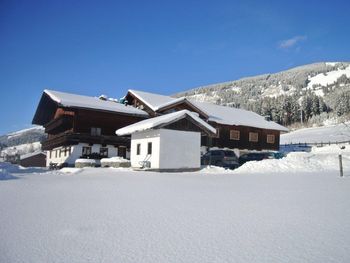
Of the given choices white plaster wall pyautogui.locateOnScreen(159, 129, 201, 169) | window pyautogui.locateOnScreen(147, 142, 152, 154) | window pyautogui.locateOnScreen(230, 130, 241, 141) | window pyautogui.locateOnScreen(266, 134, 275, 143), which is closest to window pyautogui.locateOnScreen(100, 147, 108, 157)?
window pyautogui.locateOnScreen(147, 142, 152, 154)

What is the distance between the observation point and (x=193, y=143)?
24.5 meters

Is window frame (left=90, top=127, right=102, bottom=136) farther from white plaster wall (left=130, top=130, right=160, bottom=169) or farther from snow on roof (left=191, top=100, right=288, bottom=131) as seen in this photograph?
snow on roof (left=191, top=100, right=288, bottom=131)

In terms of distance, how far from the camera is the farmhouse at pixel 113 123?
33500 millimetres

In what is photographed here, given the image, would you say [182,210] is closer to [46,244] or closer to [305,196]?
[46,244]

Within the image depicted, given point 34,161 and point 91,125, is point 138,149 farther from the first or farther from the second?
point 34,161

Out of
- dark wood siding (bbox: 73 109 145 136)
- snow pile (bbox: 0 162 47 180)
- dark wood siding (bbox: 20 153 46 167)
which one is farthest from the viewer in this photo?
dark wood siding (bbox: 20 153 46 167)

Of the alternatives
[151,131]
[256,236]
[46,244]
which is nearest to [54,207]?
[46,244]

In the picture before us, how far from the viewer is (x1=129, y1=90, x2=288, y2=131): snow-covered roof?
3783cm

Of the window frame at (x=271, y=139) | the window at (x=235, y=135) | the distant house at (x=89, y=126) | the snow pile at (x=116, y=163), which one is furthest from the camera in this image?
the window frame at (x=271, y=139)

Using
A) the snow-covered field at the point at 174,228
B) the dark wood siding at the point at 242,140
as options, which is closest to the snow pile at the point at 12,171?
the snow-covered field at the point at 174,228

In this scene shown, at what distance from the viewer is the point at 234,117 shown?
45188mm

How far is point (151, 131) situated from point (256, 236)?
1979 cm

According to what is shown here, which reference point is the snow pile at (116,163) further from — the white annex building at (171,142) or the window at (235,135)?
the window at (235,135)

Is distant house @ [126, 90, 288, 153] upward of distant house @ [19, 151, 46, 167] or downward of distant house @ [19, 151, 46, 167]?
upward
